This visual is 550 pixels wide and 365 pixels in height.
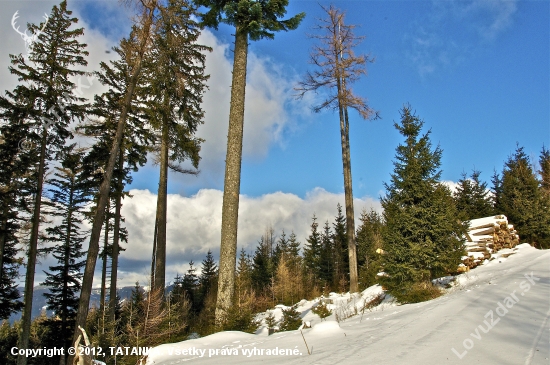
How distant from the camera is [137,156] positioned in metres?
16.9

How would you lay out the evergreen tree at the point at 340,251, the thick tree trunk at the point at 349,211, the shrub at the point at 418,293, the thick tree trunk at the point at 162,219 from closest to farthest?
the shrub at the point at 418,293 → the thick tree trunk at the point at 162,219 → the thick tree trunk at the point at 349,211 → the evergreen tree at the point at 340,251

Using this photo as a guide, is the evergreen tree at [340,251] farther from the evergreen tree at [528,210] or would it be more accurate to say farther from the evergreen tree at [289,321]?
the evergreen tree at [289,321]

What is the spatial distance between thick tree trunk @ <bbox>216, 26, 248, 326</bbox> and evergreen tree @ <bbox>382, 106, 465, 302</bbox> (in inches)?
188

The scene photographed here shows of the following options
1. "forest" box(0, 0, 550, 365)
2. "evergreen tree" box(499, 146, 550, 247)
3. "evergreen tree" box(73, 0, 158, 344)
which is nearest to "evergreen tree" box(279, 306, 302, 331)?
"forest" box(0, 0, 550, 365)

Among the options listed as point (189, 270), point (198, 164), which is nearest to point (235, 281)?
point (198, 164)

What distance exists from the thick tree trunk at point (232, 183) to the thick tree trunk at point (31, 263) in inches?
474

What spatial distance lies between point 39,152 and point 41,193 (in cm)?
210

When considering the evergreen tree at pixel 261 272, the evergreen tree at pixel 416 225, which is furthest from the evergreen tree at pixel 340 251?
the evergreen tree at pixel 416 225

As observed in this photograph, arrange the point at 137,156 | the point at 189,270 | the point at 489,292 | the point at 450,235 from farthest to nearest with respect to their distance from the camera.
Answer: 1. the point at 189,270
2. the point at 137,156
3. the point at 450,235
4. the point at 489,292

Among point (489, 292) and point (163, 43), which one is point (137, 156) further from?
A: point (489, 292)

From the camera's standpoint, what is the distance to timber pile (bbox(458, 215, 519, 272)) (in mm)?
12467

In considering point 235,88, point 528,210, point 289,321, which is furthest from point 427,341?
point 528,210

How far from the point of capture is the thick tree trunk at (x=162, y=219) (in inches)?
535

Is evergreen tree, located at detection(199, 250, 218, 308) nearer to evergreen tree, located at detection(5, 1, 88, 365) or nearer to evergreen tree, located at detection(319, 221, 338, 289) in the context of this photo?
evergreen tree, located at detection(319, 221, 338, 289)
